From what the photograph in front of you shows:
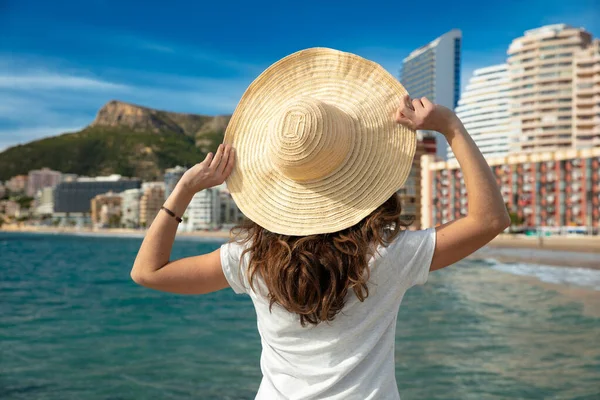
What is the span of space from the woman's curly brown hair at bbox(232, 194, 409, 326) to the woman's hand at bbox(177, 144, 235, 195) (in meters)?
0.21

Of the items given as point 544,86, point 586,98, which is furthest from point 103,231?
point 586,98

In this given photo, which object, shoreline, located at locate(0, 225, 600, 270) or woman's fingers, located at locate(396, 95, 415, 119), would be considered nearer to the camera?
woman's fingers, located at locate(396, 95, 415, 119)

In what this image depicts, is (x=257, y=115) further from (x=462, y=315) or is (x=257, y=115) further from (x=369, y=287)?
(x=462, y=315)

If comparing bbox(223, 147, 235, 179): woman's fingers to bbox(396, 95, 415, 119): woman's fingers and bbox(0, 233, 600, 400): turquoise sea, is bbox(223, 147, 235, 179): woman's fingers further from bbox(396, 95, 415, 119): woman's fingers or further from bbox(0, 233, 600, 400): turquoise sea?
bbox(0, 233, 600, 400): turquoise sea

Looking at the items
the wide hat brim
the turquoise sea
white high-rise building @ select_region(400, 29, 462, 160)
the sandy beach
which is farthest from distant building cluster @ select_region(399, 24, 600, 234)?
the wide hat brim

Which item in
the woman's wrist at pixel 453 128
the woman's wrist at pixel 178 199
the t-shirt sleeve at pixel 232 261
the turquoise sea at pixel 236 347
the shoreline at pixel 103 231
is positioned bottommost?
the shoreline at pixel 103 231

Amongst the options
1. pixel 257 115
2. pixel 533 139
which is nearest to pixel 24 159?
pixel 533 139

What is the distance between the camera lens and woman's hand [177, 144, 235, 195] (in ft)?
5.03

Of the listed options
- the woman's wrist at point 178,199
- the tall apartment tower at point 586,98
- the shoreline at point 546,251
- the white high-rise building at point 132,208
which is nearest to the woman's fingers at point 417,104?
the woman's wrist at point 178,199

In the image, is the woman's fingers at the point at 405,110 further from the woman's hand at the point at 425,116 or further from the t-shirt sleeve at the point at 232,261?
the t-shirt sleeve at the point at 232,261

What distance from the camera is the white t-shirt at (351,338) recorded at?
140 centimetres

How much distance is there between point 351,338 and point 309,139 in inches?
18.1

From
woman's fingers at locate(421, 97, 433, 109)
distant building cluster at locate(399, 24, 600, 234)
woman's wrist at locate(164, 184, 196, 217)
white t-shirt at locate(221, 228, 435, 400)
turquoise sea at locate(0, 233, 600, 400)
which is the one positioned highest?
distant building cluster at locate(399, 24, 600, 234)

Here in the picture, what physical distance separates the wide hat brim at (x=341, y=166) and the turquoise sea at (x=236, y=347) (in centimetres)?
489
